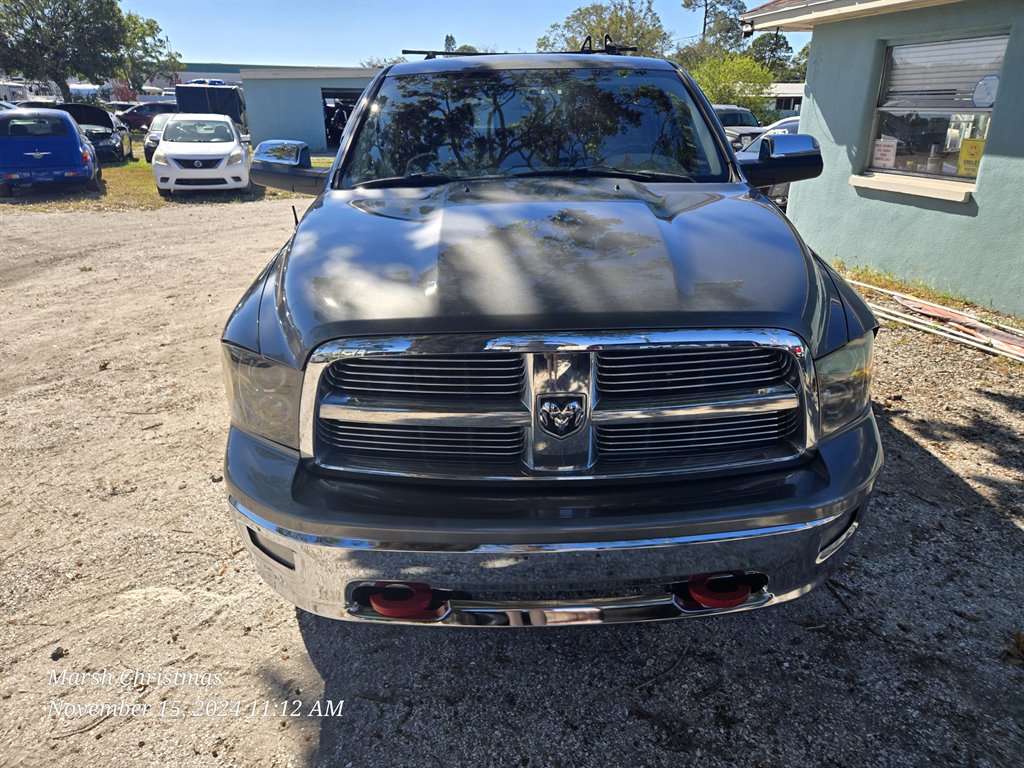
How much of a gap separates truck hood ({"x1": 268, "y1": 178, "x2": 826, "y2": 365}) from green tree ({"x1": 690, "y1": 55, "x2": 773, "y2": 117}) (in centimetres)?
2681

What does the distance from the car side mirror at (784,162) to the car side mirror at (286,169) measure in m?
2.17

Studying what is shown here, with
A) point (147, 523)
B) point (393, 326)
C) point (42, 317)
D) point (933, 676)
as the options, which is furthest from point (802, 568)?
point (42, 317)

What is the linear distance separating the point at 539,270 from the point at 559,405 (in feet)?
1.35

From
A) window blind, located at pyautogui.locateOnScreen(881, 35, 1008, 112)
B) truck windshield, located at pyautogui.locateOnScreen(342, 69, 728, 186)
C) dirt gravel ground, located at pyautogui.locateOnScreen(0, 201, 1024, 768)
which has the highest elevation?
window blind, located at pyautogui.locateOnScreen(881, 35, 1008, 112)

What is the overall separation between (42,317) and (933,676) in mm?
7144

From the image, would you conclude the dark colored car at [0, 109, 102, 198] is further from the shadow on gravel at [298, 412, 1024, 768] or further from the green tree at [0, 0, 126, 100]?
the green tree at [0, 0, 126, 100]

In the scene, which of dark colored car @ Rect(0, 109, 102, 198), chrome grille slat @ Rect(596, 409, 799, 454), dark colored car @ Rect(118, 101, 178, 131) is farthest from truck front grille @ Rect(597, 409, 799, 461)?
dark colored car @ Rect(118, 101, 178, 131)

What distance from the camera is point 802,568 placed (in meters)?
2.05

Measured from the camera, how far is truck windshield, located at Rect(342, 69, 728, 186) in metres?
3.19

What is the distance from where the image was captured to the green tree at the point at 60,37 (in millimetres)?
34438

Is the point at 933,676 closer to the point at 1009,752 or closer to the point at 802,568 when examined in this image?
the point at 1009,752

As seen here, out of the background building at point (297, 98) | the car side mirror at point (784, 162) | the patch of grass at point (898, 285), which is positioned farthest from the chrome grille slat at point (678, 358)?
the background building at point (297, 98)

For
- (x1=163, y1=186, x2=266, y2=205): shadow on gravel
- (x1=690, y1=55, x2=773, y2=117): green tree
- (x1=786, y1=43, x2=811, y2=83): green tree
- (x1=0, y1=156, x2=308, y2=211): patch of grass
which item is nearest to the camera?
(x1=0, y1=156, x2=308, y2=211): patch of grass

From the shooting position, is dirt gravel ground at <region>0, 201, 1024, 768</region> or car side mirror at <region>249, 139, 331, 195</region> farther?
car side mirror at <region>249, 139, 331, 195</region>
